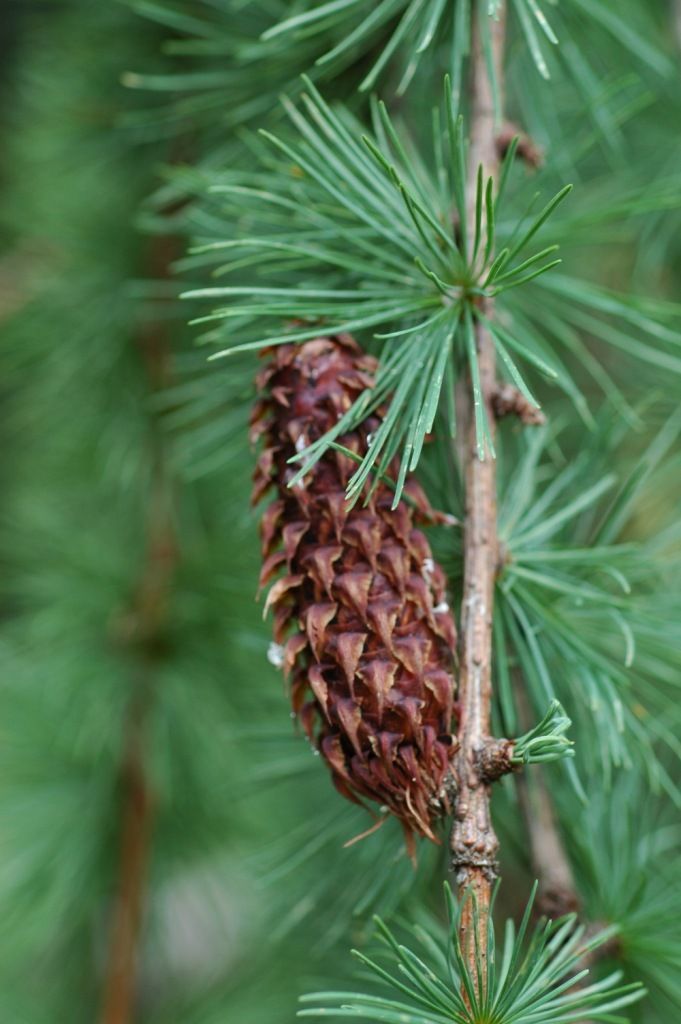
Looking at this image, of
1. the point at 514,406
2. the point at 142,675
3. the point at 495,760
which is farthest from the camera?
the point at 142,675

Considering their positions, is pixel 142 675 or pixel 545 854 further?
pixel 142 675

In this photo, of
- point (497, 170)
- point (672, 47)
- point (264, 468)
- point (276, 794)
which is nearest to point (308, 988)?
point (276, 794)

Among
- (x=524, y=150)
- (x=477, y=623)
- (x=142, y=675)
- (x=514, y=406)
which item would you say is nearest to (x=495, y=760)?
(x=477, y=623)

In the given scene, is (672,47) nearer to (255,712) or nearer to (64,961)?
(255,712)

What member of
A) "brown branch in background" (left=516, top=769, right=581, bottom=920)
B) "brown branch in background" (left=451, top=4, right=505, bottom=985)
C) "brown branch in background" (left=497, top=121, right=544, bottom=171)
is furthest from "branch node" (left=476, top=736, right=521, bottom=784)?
"brown branch in background" (left=497, top=121, right=544, bottom=171)

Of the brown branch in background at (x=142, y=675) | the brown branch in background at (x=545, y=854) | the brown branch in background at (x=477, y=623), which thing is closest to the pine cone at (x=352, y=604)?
the brown branch in background at (x=477, y=623)

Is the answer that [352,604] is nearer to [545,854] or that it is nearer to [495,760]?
[495,760]
